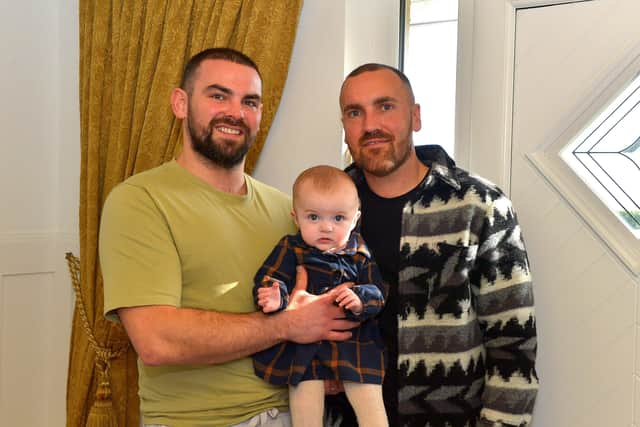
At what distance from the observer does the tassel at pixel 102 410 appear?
2.49 meters

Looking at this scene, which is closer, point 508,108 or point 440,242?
point 440,242

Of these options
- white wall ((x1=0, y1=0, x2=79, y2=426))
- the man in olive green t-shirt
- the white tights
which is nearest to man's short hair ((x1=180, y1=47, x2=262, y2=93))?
the man in olive green t-shirt

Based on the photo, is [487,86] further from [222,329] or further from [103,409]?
[103,409]

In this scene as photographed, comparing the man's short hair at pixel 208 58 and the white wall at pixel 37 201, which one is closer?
the man's short hair at pixel 208 58

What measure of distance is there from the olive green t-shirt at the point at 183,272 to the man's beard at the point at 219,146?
95 mm

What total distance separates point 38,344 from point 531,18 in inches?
88.2

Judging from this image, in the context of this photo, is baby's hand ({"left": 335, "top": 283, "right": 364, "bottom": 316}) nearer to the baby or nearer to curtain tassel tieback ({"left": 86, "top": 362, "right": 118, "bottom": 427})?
the baby

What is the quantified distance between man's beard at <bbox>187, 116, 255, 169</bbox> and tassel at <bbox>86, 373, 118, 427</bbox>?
1142 millimetres

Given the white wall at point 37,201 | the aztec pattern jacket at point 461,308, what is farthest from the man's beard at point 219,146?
the white wall at point 37,201

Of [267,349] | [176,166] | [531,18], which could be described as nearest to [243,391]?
[267,349]

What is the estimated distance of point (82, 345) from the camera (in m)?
2.72

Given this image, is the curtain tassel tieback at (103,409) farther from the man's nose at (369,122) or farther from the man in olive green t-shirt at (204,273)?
the man's nose at (369,122)

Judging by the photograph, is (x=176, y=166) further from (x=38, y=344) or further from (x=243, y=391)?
(x=38, y=344)

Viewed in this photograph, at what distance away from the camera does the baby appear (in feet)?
5.58
